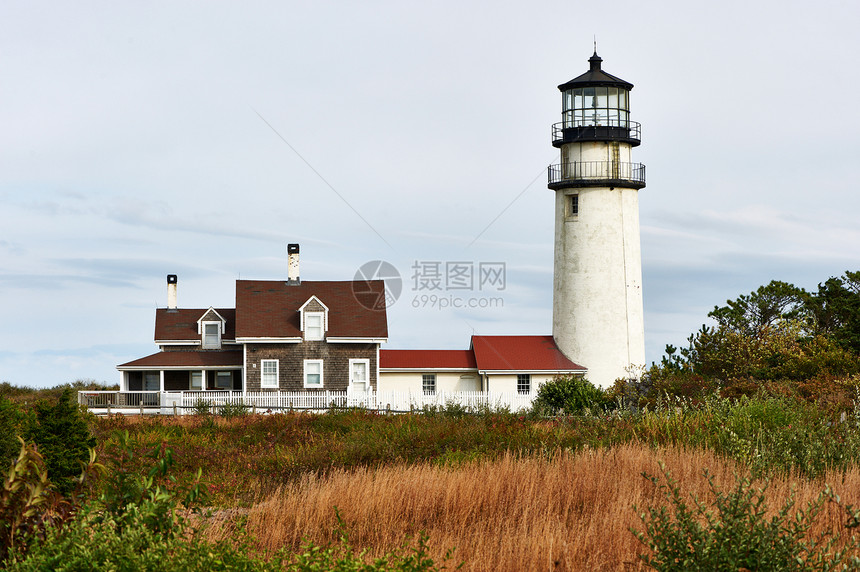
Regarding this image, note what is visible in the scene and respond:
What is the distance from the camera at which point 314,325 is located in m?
34.1

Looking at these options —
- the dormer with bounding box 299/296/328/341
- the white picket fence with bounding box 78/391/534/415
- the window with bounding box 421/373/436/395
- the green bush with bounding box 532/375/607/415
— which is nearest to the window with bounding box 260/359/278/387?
the white picket fence with bounding box 78/391/534/415

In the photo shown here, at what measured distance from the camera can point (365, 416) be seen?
69.4 feet

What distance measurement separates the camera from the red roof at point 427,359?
34.1m

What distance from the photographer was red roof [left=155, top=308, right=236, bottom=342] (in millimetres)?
36156

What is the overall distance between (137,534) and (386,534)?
2750 mm

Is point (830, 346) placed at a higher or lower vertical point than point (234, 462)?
higher

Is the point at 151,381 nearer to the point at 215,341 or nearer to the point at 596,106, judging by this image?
the point at 215,341

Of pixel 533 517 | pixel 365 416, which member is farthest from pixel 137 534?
pixel 365 416

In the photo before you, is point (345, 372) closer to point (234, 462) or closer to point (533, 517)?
point (234, 462)

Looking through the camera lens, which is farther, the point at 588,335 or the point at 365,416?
the point at 588,335

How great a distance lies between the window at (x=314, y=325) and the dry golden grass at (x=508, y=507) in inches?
912

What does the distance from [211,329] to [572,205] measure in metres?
15.4

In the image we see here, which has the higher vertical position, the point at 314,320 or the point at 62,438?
the point at 314,320

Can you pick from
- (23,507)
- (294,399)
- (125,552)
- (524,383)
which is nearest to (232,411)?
(294,399)
